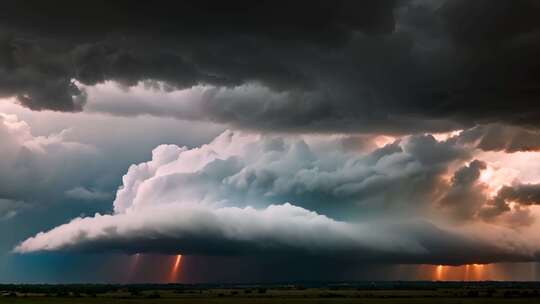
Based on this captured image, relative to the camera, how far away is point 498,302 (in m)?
187

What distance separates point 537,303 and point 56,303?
129976 mm

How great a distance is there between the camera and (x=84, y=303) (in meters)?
179

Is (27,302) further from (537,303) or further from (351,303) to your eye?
(537,303)

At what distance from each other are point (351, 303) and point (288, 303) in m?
18.9

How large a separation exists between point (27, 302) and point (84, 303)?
1611 cm

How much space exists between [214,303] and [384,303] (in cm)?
4582

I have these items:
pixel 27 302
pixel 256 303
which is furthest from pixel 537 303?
pixel 27 302

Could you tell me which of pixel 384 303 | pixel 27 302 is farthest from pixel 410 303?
pixel 27 302

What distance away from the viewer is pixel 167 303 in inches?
7111

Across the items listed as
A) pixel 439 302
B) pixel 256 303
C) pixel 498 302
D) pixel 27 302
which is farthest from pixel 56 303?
pixel 498 302

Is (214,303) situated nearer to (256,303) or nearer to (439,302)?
(256,303)

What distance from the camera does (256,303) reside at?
18100 cm

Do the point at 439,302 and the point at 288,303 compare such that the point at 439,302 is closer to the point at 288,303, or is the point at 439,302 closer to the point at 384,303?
the point at 384,303

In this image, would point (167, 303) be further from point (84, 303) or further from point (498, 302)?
point (498, 302)
